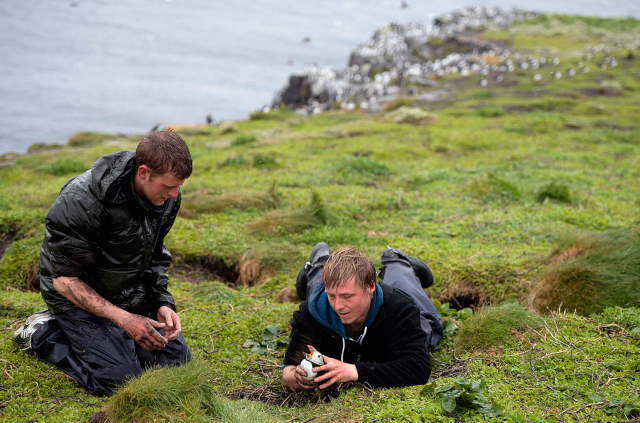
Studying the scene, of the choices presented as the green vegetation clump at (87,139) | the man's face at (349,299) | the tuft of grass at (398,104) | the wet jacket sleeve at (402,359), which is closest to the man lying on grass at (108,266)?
the man's face at (349,299)

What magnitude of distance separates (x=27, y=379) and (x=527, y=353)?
4.03 meters

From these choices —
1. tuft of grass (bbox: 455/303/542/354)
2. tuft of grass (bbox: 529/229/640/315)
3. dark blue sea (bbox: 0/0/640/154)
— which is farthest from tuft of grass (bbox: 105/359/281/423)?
dark blue sea (bbox: 0/0/640/154)

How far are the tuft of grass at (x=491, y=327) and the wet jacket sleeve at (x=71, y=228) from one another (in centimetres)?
327

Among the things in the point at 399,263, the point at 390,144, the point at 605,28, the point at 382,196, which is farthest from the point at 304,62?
the point at 399,263

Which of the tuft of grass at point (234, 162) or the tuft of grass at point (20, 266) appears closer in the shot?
the tuft of grass at point (20, 266)

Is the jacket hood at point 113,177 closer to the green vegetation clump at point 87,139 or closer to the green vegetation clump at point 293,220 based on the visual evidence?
the green vegetation clump at point 293,220

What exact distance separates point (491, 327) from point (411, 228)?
154 inches

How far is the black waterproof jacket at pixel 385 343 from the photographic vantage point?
186 inches

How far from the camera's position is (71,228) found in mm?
4672

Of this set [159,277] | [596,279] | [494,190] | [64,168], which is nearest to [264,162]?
[64,168]

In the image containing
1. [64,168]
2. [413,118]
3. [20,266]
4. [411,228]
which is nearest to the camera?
[20,266]

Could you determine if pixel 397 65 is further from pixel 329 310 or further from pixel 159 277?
pixel 329 310

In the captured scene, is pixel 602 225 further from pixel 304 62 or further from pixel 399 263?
pixel 304 62

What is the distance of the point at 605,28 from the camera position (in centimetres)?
6144
